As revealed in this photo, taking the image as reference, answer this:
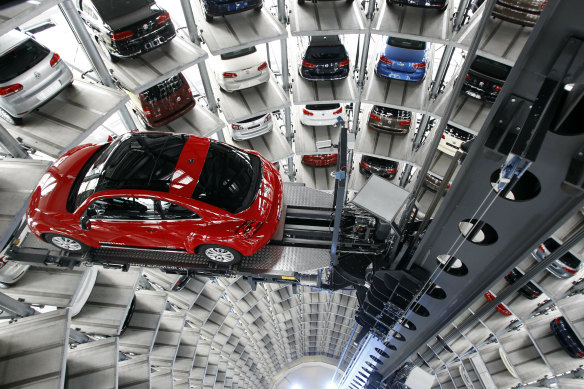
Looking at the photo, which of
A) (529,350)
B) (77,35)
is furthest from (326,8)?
(529,350)

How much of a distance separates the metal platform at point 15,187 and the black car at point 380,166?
24.8 ft

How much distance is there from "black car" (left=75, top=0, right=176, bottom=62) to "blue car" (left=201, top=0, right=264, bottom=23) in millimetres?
915

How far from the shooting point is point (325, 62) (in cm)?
847

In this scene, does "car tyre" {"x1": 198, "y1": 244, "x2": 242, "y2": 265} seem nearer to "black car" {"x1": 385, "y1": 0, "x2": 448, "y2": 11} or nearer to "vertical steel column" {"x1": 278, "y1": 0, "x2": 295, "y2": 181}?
"vertical steel column" {"x1": 278, "y1": 0, "x2": 295, "y2": 181}

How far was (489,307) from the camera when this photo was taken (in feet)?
19.0

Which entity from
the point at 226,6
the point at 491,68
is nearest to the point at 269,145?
the point at 226,6

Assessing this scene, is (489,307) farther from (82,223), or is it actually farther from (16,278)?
(16,278)

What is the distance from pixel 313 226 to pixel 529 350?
6303 millimetres

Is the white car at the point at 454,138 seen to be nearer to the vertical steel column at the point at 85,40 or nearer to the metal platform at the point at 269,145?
the metal platform at the point at 269,145

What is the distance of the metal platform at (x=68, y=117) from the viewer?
5820 millimetres

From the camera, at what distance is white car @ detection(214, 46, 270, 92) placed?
26.9 ft

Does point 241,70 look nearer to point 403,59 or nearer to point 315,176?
point 403,59

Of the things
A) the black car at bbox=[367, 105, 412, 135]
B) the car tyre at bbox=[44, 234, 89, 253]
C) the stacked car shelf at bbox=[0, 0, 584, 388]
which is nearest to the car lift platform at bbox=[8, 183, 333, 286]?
the car tyre at bbox=[44, 234, 89, 253]

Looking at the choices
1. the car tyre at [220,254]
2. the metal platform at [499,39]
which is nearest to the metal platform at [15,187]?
the car tyre at [220,254]
